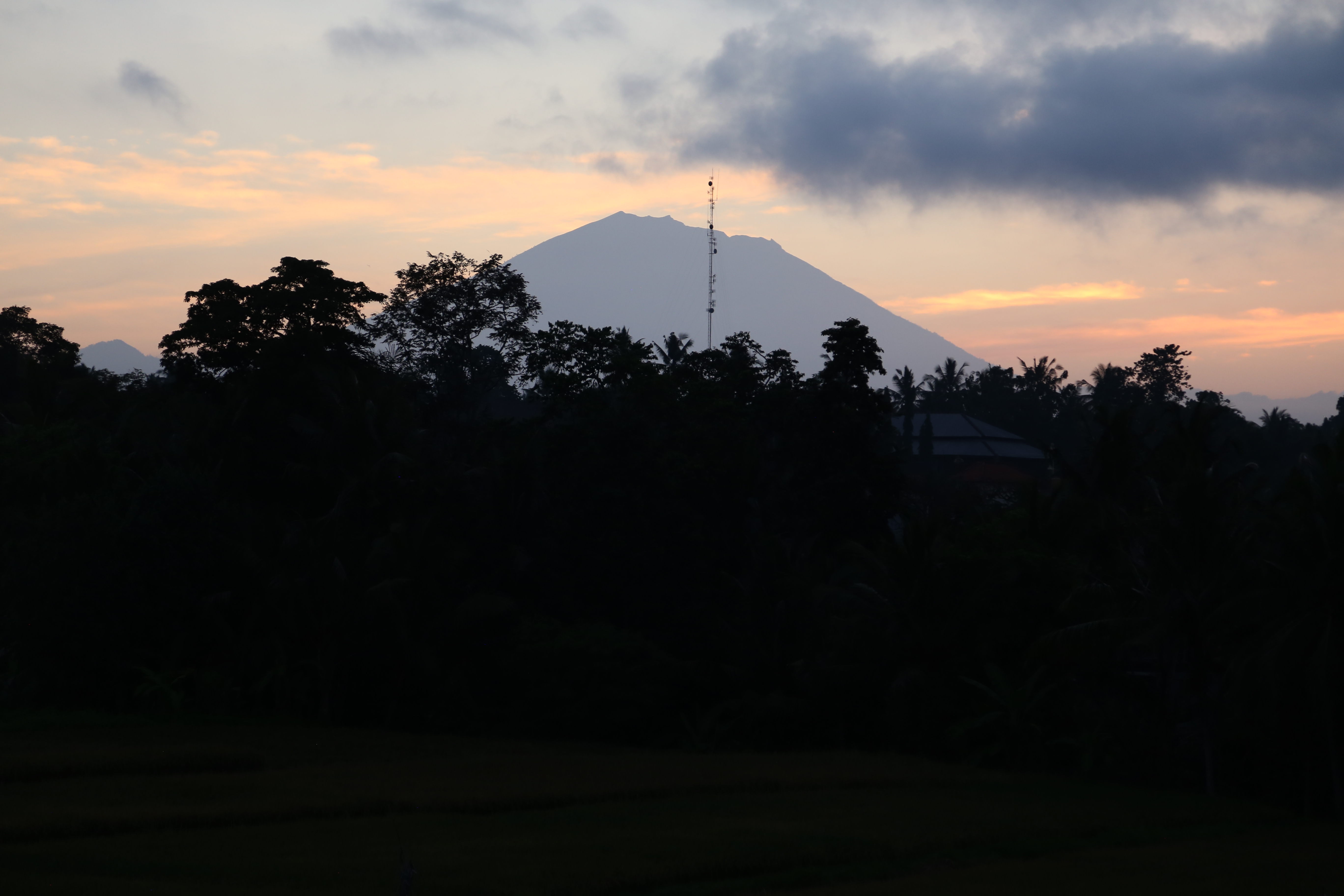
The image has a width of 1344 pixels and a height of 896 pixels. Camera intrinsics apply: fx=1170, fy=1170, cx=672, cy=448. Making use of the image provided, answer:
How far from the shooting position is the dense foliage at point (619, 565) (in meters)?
22.0

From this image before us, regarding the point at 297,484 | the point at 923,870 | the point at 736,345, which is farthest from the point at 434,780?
the point at 736,345

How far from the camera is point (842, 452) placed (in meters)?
29.1

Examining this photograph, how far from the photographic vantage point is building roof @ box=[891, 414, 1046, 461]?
6850cm

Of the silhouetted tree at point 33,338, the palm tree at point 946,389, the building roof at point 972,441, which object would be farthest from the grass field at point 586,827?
the palm tree at point 946,389

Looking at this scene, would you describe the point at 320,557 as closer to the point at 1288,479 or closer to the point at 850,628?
the point at 850,628

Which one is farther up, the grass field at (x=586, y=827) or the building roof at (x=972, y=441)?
the building roof at (x=972, y=441)

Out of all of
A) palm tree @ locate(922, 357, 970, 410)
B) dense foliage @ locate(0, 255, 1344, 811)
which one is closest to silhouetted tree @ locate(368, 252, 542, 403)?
dense foliage @ locate(0, 255, 1344, 811)

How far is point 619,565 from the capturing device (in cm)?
2900

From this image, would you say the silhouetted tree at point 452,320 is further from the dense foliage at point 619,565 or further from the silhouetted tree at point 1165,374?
the silhouetted tree at point 1165,374

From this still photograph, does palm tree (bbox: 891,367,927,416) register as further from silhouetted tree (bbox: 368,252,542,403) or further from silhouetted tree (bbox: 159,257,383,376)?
silhouetted tree (bbox: 159,257,383,376)

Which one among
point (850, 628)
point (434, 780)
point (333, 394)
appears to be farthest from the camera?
point (333, 394)

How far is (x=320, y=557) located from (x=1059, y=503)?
54.5 ft

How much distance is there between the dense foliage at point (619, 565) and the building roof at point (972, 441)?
35.6 meters

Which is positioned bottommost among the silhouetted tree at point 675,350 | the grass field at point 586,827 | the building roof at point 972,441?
the grass field at point 586,827
